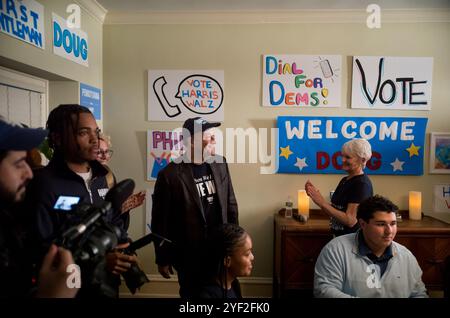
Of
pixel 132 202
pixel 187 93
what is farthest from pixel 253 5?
pixel 132 202

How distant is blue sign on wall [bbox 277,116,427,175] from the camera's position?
231 centimetres

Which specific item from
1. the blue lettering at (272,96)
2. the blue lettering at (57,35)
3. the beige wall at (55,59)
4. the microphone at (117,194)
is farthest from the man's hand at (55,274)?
the blue lettering at (272,96)

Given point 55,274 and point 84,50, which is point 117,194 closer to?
point 55,274

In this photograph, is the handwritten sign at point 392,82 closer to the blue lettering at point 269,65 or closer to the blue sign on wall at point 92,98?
the blue lettering at point 269,65

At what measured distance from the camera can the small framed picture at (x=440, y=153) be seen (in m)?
2.31

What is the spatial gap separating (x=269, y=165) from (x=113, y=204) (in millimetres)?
1708

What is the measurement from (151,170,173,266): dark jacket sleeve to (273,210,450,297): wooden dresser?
0.87 metres

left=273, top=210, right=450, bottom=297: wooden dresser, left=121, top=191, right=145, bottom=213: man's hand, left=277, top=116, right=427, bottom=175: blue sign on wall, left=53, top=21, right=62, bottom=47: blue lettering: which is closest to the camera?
left=121, top=191, right=145, bottom=213: man's hand

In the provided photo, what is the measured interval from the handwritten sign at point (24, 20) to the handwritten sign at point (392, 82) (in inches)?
86.0

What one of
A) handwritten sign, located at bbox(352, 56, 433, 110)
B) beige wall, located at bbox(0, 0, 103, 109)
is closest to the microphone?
beige wall, located at bbox(0, 0, 103, 109)

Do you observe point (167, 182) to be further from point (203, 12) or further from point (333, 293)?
point (203, 12)

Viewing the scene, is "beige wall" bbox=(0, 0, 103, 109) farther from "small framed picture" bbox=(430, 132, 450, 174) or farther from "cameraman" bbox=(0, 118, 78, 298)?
"small framed picture" bbox=(430, 132, 450, 174)

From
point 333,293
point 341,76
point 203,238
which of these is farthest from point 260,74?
point 333,293

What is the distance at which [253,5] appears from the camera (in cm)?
221
